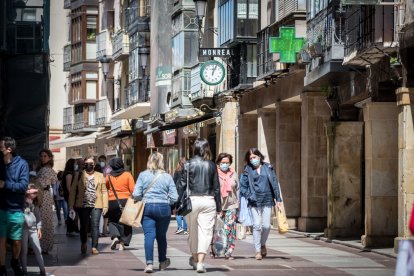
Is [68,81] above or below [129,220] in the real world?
above

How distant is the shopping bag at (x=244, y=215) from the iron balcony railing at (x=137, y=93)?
35254 mm

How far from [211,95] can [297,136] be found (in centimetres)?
868

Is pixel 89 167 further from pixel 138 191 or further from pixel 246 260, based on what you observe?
pixel 138 191

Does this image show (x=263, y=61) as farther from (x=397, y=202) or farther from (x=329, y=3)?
(x=397, y=202)

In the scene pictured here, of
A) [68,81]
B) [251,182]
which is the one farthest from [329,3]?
[68,81]

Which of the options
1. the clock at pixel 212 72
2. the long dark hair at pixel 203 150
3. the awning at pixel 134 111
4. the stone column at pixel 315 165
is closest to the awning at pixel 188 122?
the clock at pixel 212 72

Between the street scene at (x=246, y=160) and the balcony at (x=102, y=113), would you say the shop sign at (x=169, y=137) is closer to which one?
the street scene at (x=246, y=160)

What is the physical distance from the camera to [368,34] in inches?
909

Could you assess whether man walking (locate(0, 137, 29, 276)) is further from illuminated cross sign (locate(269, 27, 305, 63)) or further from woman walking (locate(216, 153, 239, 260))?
illuminated cross sign (locate(269, 27, 305, 63))

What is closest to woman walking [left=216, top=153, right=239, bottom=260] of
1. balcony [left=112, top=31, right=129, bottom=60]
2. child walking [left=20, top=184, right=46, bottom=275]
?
child walking [left=20, top=184, right=46, bottom=275]

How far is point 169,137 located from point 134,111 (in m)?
5.36

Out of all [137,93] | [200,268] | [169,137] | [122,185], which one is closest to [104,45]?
[137,93]

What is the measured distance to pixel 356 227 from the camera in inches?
1101

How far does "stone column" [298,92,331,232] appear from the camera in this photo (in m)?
30.8
